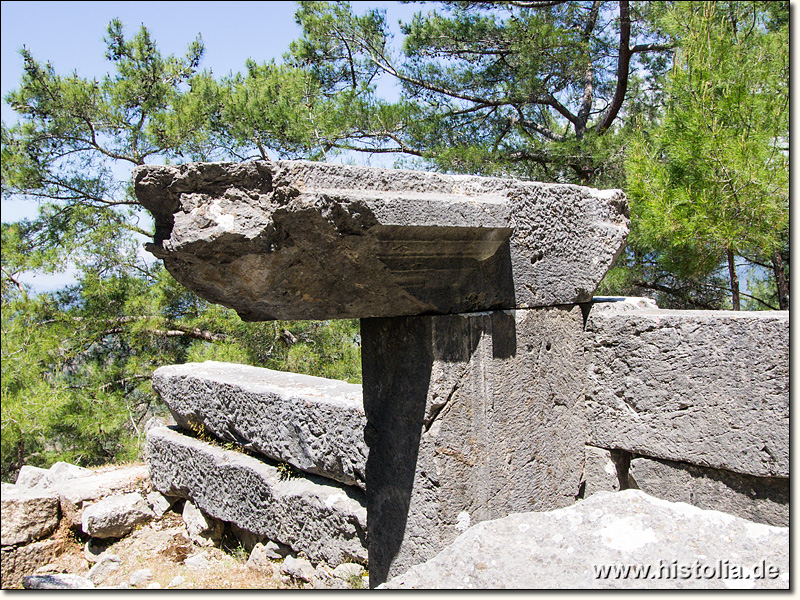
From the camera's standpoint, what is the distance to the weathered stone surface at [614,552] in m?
1.22

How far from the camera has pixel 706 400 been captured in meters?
1.91

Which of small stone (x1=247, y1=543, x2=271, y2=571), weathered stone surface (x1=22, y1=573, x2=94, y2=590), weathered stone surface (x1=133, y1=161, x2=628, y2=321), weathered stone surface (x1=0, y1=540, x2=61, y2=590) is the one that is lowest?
weathered stone surface (x1=0, y1=540, x2=61, y2=590)

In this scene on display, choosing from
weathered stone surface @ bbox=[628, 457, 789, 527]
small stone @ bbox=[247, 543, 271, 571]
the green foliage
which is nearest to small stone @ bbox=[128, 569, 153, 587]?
small stone @ bbox=[247, 543, 271, 571]

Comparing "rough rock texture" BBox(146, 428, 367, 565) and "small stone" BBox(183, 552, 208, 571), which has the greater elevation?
"rough rock texture" BBox(146, 428, 367, 565)

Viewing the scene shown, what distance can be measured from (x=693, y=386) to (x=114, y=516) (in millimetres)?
3008

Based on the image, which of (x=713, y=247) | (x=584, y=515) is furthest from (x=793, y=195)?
(x=713, y=247)

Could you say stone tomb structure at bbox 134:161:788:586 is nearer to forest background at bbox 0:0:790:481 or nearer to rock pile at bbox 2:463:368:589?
rock pile at bbox 2:463:368:589

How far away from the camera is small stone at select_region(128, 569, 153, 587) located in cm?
292

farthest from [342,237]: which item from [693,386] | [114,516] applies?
[114,516]

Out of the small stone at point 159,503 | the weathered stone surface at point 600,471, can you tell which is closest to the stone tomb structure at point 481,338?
the weathered stone surface at point 600,471

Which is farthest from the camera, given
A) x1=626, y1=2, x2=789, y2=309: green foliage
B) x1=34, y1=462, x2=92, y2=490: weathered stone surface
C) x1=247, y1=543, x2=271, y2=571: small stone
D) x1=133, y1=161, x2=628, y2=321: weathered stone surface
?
x1=626, y1=2, x2=789, y2=309: green foliage

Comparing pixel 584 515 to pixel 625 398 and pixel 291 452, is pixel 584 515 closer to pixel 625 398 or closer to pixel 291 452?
pixel 625 398

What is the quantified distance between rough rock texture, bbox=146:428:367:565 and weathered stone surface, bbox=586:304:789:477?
1037 millimetres

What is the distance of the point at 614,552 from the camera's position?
4.30 feet
